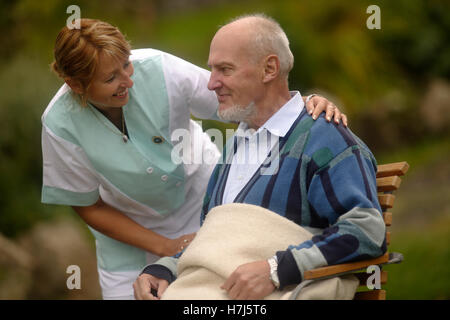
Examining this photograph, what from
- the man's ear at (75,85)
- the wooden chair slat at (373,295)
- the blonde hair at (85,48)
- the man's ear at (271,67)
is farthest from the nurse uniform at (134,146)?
the wooden chair slat at (373,295)

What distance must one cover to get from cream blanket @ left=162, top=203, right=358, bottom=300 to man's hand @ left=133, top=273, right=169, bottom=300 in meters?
0.16

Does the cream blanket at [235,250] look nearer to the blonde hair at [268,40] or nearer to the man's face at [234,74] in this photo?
the man's face at [234,74]

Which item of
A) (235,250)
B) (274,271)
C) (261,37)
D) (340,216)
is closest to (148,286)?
(235,250)

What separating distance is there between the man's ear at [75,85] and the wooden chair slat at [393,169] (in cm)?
143

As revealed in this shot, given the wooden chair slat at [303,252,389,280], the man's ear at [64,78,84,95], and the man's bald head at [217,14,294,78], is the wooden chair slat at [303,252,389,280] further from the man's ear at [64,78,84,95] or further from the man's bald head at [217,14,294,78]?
the man's ear at [64,78,84,95]

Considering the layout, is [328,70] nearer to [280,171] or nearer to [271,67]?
[271,67]

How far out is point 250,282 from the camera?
8.32 feet

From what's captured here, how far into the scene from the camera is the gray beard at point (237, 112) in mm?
2990

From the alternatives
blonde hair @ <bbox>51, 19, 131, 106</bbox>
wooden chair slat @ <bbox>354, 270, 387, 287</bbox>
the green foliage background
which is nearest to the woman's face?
blonde hair @ <bbox>51, 19, 131, 106</bbox>

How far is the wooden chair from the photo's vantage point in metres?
2.53

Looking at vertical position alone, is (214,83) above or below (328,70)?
above

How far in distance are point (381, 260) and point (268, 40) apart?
1.05 m
